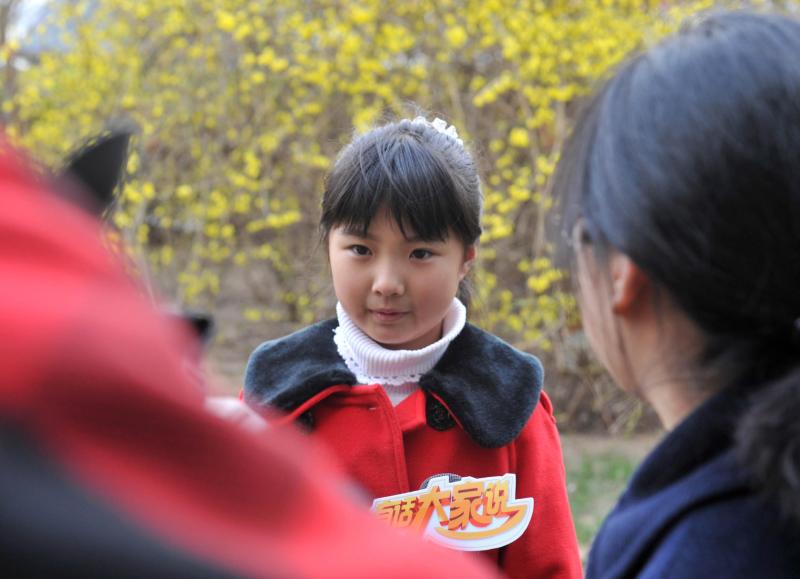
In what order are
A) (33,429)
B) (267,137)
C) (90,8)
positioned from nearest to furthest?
(33,429), (267,137), (90,8)

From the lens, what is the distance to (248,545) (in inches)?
17.0

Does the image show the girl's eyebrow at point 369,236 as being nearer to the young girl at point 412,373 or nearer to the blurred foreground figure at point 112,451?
the young girl at point 412,373

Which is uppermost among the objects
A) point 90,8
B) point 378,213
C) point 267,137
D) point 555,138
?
point 90,8

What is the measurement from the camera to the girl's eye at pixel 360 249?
171 centimetres

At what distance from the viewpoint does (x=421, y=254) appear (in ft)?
5.64

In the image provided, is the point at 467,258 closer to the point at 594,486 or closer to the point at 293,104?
the point at 594,486

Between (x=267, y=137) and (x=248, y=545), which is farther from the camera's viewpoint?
(x=267, y=137)

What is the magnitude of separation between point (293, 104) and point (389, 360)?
4.25 meters

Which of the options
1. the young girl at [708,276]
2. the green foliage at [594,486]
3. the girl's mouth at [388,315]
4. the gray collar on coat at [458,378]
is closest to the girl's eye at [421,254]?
the girl's mouth at [388,315]

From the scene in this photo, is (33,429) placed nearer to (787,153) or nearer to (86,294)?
(86,294)

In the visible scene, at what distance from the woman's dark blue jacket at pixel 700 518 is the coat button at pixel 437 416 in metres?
0.74

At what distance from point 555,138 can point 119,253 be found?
4961 mm

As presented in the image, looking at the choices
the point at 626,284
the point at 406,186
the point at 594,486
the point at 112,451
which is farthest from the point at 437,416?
the point at 594,486

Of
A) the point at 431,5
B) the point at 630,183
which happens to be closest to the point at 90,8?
the point at 431,5
